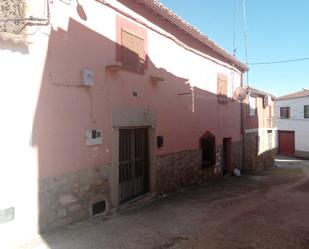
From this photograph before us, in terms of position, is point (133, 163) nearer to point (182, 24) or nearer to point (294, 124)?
point (182, 24)

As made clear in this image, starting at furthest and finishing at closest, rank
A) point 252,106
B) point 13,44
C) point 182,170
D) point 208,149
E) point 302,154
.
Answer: point 302,154
point 252,106
point 208,149
point 182,170
point 13,44

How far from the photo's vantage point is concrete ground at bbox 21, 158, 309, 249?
6133 mm

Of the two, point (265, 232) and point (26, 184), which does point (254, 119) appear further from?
point (26, 184)

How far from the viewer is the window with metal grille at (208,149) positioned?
13.5 m

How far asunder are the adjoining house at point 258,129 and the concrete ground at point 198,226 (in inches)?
318

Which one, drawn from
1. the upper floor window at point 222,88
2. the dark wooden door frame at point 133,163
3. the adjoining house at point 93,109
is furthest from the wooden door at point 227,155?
the dark wooden door frame at point 133,163

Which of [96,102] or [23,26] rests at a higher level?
[23,26]

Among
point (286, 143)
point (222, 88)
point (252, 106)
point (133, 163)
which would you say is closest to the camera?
point (133, 163)

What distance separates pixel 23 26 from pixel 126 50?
3.19 metres

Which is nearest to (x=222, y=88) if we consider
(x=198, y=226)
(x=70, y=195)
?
(x=198, y=226)

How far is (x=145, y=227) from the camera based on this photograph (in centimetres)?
709

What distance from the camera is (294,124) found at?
35.6 metres

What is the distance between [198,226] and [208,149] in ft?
22.5

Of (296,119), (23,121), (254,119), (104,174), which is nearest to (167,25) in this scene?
(104,174)
